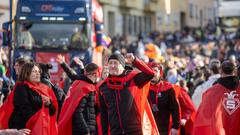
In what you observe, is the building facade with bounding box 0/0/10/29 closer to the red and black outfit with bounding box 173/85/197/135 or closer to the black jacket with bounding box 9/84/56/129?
the red and black outfit with bounding box 173/85/197/135

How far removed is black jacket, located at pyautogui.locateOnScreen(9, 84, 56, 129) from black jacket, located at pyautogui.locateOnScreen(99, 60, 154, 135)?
0.87 metres

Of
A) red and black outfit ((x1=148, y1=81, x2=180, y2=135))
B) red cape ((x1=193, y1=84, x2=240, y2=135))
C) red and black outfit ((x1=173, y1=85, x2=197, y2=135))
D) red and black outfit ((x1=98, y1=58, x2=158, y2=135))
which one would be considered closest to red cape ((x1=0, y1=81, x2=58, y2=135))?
red and black outfit ((x1=98, y1=58, x2=158, y2=135))

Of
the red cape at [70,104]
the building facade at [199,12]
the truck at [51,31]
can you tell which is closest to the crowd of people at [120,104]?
the red cape at [70,104]

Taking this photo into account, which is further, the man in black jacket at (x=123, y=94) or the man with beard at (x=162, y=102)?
the man with beard at (x=162, y=102)

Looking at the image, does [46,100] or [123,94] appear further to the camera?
[123,94]

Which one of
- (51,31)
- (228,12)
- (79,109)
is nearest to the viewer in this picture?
(79,109)

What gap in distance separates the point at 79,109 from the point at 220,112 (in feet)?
6.37

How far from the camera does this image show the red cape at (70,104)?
9.99 meters

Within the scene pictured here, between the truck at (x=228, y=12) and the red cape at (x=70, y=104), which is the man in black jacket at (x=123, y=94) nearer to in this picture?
the red cape at (x=70, y=104)

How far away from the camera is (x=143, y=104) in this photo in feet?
29.8

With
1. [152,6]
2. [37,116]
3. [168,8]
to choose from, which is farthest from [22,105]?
[168,8]

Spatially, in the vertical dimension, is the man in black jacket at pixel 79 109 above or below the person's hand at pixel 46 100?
below

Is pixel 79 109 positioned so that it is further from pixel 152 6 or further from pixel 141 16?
pixel 152 6

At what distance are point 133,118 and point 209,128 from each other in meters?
0.94
